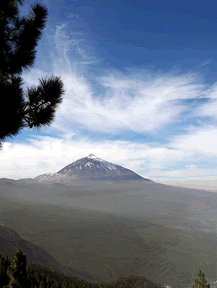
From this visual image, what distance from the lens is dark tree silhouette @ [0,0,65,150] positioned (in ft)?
21.8

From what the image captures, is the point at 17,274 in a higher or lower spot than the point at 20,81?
lower

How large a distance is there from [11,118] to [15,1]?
18.2 ft

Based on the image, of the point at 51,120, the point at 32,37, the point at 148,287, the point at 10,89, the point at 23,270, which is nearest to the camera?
the point at 10,89

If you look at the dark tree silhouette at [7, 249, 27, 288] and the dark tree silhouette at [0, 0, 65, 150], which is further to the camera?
the dark tree silhouette at [7, 249, 27, 288]

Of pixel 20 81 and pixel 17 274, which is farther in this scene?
pixel 17 274

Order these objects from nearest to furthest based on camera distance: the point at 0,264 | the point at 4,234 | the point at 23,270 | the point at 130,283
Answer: the point at 23,270 < the point at 0,264 < the point at 130,283 < the point at 4,234

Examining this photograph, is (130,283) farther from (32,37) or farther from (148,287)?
(32,37)

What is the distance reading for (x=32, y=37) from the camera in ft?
27.9

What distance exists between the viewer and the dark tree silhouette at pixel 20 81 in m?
6.64

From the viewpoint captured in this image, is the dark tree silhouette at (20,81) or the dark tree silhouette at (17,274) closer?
the dark tree silhouette at (20,81)

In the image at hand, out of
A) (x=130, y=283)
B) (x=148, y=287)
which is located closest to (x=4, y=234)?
(x=130, y=283)

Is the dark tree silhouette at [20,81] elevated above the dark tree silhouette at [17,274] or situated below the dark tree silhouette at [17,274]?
above

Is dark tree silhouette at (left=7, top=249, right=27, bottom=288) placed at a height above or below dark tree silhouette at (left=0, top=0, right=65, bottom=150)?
below

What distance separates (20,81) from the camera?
25.8ft
